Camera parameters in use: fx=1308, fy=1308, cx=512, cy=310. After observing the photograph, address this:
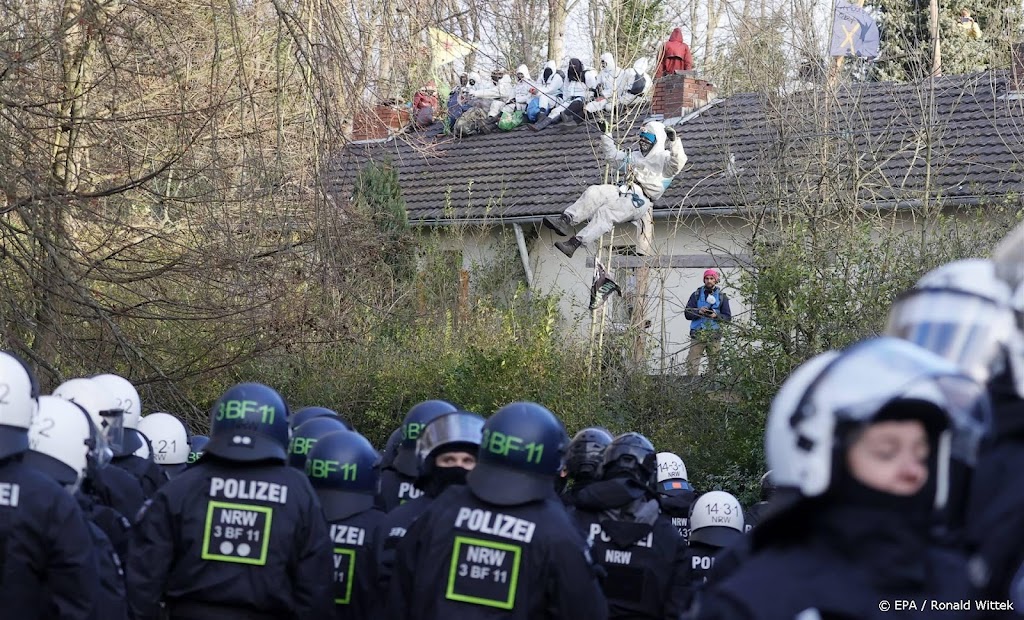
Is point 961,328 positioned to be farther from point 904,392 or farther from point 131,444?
point 131,444

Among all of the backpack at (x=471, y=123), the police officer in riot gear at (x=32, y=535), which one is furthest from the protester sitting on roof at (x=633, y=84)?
the police officer in riot gear at (x=32, y=535)

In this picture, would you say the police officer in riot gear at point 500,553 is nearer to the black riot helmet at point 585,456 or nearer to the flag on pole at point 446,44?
the black riot helmet at point 585,456

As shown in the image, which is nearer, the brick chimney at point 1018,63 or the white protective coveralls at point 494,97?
the brick chimney at point 1018,63

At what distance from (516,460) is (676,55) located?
62.8 ft

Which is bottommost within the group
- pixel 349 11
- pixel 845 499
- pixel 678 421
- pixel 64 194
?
pixel 678 421

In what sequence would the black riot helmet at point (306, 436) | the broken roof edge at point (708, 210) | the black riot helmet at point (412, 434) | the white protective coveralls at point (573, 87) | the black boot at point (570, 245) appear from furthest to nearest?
the white protective coveralls at point (573, 87)
the black boot at point (570, 245)
the broken roof edge at point (708, 210)
the black riot helmet at point (412, 434)
the black riot helmet at point (306, 436)

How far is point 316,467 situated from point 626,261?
40.2ft

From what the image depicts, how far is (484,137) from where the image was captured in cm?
2692

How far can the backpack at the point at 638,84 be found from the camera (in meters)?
19.8

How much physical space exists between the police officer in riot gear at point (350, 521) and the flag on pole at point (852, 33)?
36.0 ft

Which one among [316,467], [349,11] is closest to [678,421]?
[349,11]

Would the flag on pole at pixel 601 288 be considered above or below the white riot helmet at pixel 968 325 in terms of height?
below

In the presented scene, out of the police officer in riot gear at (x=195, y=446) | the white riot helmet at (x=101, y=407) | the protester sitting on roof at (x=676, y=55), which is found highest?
the protester sitting on roof at (x=676, y=55)

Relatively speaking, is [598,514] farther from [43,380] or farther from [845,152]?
[845,152]
